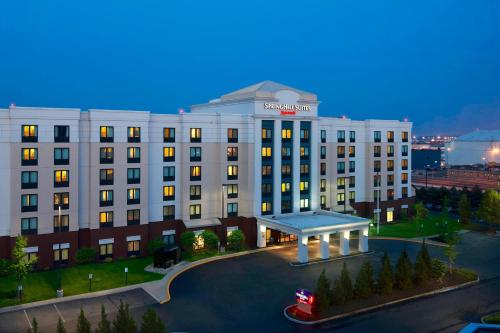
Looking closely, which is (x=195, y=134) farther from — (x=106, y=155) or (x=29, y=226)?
(x=29, y=226)

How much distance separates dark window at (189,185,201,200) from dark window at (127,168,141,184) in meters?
7.14

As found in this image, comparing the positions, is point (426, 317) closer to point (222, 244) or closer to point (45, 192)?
point (222, 244)

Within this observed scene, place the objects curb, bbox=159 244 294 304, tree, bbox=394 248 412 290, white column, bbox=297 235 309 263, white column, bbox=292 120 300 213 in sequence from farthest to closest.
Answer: white column, bbox=292 120 300 213 → white column, bbox=297 235 309 263 → curb, bbox=159 244 294 304 → tree, bbox=394 248 412 290

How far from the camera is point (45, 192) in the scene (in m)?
48.8

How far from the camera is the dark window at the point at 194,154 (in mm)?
58250

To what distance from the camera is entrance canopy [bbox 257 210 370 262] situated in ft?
169

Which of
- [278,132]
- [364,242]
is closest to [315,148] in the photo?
[278,132]

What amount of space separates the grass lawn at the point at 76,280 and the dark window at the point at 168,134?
15.3m

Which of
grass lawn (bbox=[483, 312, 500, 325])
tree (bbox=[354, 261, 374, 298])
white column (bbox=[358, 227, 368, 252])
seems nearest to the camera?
grass lawn (bbox=[483, 312, 500, 325])

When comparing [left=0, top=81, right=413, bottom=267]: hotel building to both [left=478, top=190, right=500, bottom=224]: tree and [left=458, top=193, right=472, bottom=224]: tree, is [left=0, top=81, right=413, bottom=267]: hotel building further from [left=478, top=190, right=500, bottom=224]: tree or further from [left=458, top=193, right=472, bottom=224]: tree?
[left=478, top=190, right=500, bottom=224]: tree

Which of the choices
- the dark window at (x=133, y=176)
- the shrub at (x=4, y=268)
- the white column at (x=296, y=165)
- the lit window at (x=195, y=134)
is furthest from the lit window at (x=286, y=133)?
the shrub at (x=4, y=268)

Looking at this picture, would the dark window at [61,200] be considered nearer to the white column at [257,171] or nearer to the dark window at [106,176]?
the dark window at [106,176]

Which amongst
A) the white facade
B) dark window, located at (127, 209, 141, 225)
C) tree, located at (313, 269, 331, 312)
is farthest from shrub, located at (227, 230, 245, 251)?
tree, located at (313, 269, 331, 312)

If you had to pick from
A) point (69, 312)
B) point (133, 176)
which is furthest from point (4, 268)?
point (133, 176)
